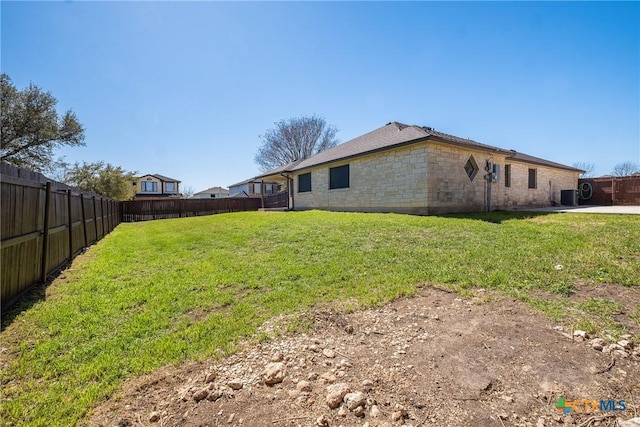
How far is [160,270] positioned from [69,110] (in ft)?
76.2

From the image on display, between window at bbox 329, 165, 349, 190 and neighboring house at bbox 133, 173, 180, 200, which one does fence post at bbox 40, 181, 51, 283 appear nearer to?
window at bbox 329, 165, 349, 190

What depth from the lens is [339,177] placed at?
49.5 ft

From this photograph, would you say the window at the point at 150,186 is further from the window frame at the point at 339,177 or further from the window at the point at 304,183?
the window frame at the point at 339,177

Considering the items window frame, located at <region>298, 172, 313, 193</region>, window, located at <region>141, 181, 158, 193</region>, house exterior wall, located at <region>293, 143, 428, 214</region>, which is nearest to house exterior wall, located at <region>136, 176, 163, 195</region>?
window, located at <region>141, 181, 158, 193</region>

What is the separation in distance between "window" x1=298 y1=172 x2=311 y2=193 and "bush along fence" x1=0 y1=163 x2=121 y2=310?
1262cm

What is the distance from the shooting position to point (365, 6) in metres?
8.87

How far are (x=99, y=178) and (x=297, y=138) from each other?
69.8ft

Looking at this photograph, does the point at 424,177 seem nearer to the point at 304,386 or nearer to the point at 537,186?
the point at 304,386

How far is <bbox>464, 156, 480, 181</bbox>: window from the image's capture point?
11898mm

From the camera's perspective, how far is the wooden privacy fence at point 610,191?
1689 cm

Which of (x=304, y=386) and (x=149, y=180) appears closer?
(x=304, y=386)

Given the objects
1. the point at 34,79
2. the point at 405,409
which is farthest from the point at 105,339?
the point at 34,79

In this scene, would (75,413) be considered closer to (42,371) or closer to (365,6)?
(42,371)

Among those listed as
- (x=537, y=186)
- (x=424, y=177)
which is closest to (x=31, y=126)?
(x=424, y=177)
